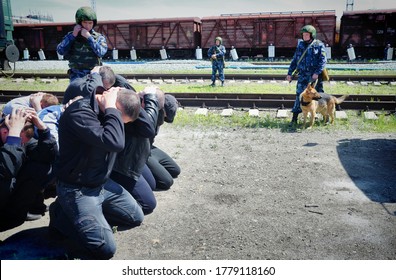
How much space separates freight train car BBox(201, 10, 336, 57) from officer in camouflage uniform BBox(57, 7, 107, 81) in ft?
64.8

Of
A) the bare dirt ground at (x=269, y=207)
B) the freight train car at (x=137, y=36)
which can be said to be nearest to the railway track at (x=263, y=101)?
the bare dirt ground at (x=269, y=207)

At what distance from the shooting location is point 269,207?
14.8 ft

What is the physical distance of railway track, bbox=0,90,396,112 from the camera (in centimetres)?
926

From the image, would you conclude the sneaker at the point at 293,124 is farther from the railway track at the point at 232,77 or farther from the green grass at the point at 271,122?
the railway track at the point at 232,77

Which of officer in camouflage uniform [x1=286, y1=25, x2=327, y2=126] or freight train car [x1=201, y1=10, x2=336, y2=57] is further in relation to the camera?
freight train car [x1=201, y1=10, x2=336, y2=57]

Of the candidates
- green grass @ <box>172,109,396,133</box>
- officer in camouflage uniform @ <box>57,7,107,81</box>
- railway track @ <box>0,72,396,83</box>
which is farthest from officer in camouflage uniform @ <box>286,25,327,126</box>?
railway track @ <box>0,72,396,83</box>

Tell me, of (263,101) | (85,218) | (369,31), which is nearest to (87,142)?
(85,218)

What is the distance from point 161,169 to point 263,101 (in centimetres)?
544

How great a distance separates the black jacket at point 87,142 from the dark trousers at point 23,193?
0.74 meters

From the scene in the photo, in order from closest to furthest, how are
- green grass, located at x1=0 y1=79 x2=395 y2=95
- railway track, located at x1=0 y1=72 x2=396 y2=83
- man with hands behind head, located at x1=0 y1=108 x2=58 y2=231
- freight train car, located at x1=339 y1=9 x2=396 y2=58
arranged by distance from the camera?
1. man with hands behind head, located at x1=0 y1=108 x2=58 y2=231
2. green grass, located at x1=0 y1=79 x2=395 y2=95
3. railway track, located at x1=0 y1=72 x2=396 y2=83
4. freight train car, located at x1=339 y1=9 x2=396 y2=58

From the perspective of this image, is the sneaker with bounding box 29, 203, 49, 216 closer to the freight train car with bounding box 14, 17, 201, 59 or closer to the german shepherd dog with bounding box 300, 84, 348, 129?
the german shepherd dog with bounding box 300, 84, 348, 129

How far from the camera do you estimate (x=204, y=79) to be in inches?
582

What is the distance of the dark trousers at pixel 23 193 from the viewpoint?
3908 mm

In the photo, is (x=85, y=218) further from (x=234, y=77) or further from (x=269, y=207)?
(x=234, y=77)
